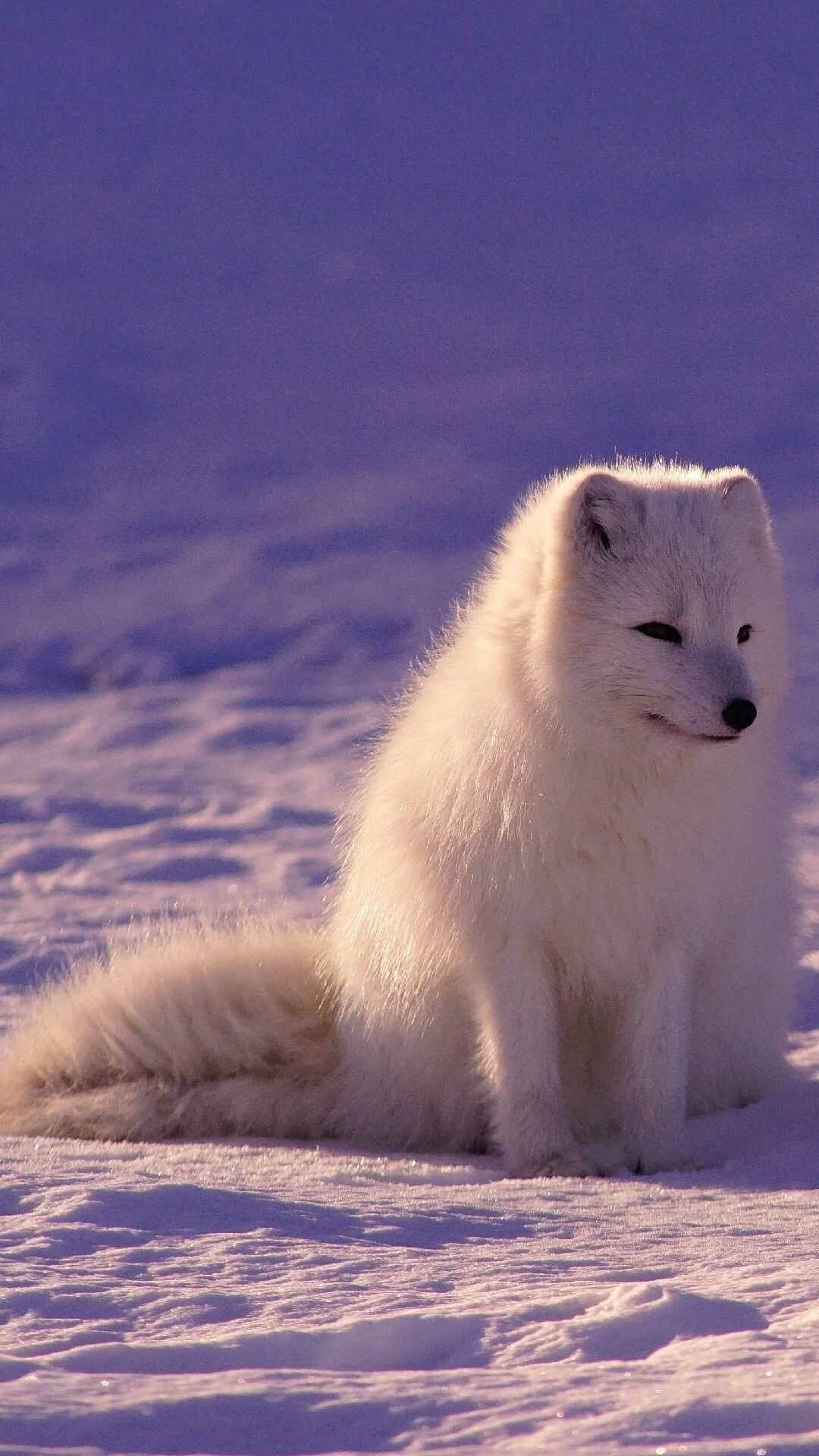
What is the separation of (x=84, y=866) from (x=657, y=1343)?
4.20m

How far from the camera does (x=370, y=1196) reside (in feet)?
8.82

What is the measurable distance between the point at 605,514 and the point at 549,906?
2.25 ft

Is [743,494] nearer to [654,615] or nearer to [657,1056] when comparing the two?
[654,615]

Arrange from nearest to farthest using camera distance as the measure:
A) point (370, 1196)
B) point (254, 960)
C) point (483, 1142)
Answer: point (370, 1196)
point (483, 1142)
point (254, 960)

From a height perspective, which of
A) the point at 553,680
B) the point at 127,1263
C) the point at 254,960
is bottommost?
the point at 127,1263

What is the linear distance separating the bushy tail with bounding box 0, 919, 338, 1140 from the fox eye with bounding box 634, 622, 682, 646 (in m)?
1.11

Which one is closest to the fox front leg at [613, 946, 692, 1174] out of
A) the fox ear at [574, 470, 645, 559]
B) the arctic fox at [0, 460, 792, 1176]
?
the arctic fox at [0, 460, 792, 1176]

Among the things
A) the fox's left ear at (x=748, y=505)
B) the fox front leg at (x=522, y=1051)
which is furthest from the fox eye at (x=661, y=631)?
the fox front leg at (x=522, y=1051)

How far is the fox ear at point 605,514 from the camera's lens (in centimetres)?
318

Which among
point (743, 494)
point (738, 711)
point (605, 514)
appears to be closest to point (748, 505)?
point (743, 494)

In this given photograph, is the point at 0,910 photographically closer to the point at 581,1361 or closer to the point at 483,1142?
the point at 483,1142

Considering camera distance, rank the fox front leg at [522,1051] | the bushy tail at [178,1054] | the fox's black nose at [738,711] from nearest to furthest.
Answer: the fox's black nose at [738,711] < the fox front leg at [522,1051] < the bushy tail at [178,1054]

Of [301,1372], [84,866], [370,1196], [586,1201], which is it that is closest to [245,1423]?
[301,1372]

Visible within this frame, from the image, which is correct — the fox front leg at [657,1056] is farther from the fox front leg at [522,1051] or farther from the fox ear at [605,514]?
the fox ear at [605,514]
